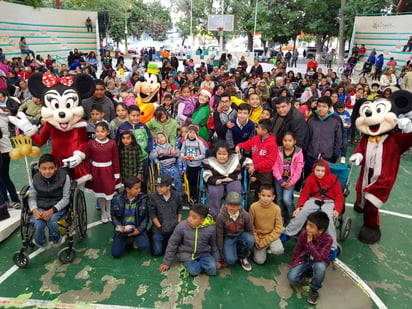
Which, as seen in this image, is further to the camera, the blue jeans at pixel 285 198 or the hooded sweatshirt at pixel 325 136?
the hooded sweatshirt at pixel 325 136

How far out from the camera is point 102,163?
4211 millimetres

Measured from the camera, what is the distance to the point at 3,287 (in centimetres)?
336

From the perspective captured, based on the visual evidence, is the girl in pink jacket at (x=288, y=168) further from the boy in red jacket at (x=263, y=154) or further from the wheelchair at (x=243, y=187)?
the wheelchair at (x=243, y=187)

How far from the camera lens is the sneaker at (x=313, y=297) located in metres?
3.26

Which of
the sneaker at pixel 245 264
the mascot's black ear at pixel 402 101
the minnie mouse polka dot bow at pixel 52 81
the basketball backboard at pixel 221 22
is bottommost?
the sneaker at pixel 245 264

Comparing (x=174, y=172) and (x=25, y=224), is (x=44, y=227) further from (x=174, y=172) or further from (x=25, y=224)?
(x=174, y=172)

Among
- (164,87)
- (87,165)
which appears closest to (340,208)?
(87,165)

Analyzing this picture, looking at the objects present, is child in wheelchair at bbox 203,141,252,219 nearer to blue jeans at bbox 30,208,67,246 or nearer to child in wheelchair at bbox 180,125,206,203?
child in wheelchair at bbox 180,125,206,203

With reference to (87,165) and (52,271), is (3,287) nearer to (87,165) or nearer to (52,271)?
(52,271)

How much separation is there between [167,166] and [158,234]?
117 cm

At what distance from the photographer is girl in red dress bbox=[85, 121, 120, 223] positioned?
4.16 metres

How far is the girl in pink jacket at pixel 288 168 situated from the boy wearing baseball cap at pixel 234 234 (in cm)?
94

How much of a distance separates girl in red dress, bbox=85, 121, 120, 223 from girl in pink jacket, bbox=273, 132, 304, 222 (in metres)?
2.10

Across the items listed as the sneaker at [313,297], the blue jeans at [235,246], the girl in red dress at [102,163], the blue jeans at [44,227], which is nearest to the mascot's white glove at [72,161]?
the girl in red dress at [102,163]
